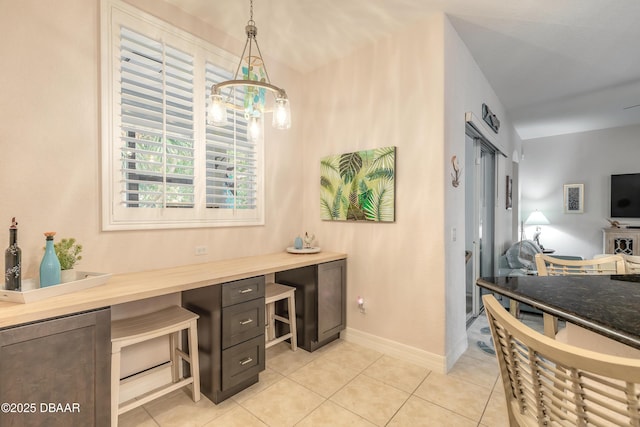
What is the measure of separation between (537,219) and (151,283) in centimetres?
692

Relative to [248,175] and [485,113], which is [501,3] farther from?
[248,175]

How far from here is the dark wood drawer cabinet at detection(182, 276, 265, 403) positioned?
1988 mm

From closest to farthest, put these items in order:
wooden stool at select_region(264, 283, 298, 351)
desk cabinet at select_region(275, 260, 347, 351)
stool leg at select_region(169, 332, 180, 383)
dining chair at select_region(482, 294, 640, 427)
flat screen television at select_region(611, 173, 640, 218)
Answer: dining chair at select_region(482, 294, 640, 427), stool leg at select_region(169, 332, 180, 383), wooden stool at select_region(264, 283, 298, 351), desk cabinet at select_region(275, 260, 347, 351), flat screen television at select_region(611, 173, 640, 218)

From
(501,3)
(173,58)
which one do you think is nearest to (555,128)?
(501,3)

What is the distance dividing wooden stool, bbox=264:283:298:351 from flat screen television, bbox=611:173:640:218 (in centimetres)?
647

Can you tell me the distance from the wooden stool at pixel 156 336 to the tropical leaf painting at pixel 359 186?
168 centimetres

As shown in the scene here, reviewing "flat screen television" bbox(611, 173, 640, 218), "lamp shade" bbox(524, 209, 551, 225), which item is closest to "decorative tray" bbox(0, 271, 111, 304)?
"lamp shade" bbox(524, 209, 551, 225)

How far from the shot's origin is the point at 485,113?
347 cm

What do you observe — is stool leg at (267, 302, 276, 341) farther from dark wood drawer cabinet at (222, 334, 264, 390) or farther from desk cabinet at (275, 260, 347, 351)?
dark wood drawer cabinet at (222, 334, 264, 390)

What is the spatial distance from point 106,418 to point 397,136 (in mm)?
2750

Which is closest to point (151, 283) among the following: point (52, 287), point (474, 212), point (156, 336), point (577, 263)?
point (156, 336)

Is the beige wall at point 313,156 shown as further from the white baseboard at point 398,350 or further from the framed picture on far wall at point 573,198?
the framed picture on far wall at point 573,198

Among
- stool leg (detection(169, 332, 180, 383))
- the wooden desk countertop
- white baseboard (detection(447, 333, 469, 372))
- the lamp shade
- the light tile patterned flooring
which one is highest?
the lamp shade

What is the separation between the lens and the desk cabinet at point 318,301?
8.93 feet
